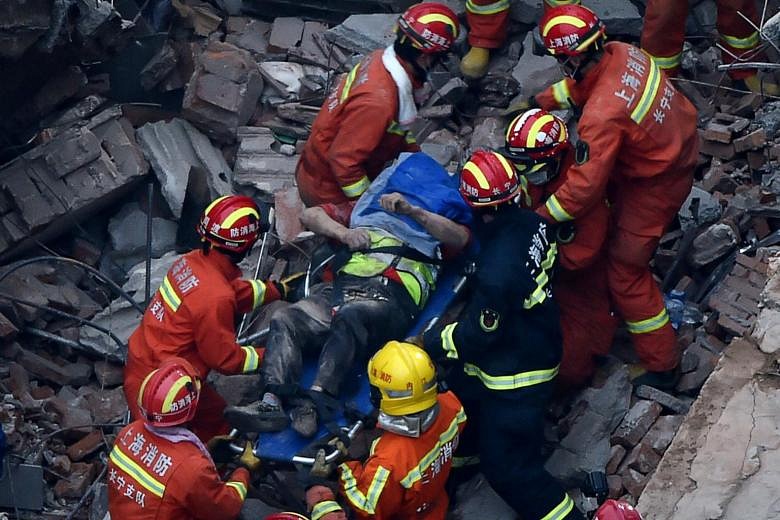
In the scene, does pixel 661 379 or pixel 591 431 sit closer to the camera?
pixel 591 431

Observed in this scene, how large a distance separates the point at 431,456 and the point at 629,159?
218cm

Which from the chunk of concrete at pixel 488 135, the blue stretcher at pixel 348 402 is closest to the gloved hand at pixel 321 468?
the blue stretcher at pixel 348 402

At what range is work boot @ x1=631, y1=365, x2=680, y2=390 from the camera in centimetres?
720

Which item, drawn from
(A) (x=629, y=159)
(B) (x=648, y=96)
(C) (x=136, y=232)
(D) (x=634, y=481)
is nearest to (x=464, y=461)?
(D) (x=634, y=481)

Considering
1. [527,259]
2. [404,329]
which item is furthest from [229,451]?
[527,259]

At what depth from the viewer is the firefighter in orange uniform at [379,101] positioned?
7352 millimetres

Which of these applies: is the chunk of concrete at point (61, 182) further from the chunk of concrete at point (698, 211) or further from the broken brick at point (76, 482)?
the chunk of concrete at point (698, 211)

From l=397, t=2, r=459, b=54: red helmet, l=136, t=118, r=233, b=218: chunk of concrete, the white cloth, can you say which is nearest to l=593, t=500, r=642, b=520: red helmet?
the white cloth

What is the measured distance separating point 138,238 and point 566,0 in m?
3.42

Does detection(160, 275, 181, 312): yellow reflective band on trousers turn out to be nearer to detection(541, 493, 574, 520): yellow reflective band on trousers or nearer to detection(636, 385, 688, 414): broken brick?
detection(541, 493, 574, 520): yellow reflective band on trousers

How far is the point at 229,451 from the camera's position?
647 cm

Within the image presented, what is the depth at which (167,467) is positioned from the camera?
588 cm

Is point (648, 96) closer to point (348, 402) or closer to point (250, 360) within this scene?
point (348, 402)

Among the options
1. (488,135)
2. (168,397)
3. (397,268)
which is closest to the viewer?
(168,397)
